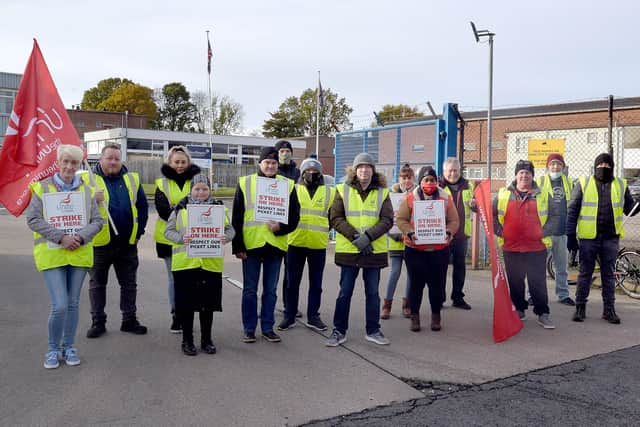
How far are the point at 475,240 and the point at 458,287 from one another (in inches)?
114

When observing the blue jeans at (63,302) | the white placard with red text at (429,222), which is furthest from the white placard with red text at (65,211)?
the white placard with red text at (429,222)

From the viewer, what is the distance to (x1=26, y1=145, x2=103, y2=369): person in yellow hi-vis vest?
16.8 feet

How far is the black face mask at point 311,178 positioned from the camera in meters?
6.51

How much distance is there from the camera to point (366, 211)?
6.00 metres

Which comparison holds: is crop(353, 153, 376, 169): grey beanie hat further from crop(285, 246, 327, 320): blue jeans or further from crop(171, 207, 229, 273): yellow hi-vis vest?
crop(171, 207, 229, 273): yellow hi-vis vest

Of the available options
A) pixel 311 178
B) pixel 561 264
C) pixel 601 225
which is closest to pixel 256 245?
pixel 311 178

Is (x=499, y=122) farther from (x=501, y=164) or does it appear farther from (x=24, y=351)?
(x=24, y=351)

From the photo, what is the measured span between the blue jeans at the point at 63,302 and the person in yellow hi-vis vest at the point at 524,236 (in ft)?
15.5

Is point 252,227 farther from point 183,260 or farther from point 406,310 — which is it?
point 406,310

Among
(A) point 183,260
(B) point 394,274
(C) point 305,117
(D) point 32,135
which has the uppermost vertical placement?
(C) point 305,117

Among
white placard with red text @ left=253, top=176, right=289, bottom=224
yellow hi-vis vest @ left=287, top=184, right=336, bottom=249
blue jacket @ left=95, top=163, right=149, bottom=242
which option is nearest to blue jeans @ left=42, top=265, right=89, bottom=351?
blue jacket @ left=95, top=163, right=149, bottom=242

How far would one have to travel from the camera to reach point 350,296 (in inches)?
236

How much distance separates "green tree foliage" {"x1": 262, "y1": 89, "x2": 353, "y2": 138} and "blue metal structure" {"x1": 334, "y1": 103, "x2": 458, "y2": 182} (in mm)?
56216

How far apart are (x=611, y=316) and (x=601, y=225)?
1108mm
